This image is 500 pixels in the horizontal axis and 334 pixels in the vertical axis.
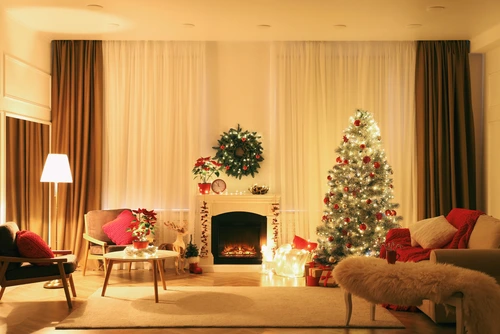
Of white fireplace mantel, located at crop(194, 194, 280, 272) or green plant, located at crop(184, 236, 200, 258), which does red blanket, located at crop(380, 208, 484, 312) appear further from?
green plant, located at crop(184, 236, 200, 258)

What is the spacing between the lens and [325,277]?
22.4 ft

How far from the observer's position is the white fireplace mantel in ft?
26.7

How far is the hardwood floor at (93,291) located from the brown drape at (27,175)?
0.94 metres

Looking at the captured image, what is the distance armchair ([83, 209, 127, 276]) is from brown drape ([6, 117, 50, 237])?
72 cm

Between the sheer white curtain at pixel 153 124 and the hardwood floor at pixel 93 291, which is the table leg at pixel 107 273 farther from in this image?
the sheer white curtain at pixel 153 124

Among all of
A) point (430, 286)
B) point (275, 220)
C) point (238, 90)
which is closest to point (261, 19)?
point (238, 90)

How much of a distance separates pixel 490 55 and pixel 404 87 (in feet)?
4.12

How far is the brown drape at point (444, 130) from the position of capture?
809 cm

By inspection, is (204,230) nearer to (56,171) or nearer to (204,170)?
(204,170)

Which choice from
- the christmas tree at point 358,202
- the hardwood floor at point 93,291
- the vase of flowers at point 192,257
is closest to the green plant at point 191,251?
the vase of flowers at point 192,257

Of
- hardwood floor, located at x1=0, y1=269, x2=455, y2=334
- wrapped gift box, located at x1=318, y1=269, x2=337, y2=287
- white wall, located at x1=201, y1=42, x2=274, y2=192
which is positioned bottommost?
hardwood floor, located at x1=0, y1=269, x2=455, y2=334

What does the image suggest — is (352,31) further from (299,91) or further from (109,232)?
(109,232)

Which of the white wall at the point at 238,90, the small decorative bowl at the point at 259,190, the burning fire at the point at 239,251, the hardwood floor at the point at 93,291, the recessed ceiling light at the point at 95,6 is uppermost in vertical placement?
the recessed ceiling light at the point at 95,6

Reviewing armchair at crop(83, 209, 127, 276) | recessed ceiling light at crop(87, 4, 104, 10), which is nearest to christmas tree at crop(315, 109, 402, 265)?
armchair at crop(83, 209, 127, 276)
